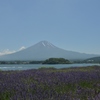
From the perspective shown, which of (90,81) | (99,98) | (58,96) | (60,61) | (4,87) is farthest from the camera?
(60,61)

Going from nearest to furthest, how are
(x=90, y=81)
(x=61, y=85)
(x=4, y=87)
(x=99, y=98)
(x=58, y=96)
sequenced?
1. (x=99, y=98)
2. (x=58, y=96)
3. (x=4, y=87)
4. (x=61, y=85)
5. (x=90, y=81)

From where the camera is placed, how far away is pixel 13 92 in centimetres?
511

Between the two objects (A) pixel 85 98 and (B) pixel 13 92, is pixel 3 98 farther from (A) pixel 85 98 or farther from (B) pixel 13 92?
(A) pixel 85 98

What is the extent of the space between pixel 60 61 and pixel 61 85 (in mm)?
54755

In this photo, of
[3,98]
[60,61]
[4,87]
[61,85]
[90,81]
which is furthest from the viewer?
[60,61]

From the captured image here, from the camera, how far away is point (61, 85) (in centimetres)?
631

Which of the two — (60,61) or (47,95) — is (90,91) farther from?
(60,61)

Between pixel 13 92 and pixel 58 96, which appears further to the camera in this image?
pixel 13 92

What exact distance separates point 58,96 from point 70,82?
2317 mm

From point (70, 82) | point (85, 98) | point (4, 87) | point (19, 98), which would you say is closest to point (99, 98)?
point (85, 98)

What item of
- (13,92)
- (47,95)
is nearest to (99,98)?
(47,95)

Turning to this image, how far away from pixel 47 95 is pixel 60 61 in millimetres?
56551

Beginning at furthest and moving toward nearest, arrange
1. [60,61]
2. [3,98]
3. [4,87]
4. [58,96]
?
[60,61], [4,87], [3,98], [58,96]

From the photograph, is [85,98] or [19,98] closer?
[19,98]
